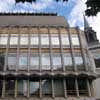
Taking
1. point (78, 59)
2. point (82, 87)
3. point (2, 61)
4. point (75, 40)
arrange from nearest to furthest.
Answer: point (82, 87) → point (2, 61) → point (78, 59) → point (75, 40)

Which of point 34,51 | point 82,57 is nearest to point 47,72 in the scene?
point 34,51

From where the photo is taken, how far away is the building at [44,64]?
26312mm

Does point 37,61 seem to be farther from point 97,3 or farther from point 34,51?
point 97,3

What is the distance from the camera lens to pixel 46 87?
26797mm

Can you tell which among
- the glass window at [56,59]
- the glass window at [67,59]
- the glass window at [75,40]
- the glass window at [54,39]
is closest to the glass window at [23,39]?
the glass window at [54,39]

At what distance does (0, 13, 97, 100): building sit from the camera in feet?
86.3

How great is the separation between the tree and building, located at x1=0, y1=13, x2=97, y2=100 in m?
20.5

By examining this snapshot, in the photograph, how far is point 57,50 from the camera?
29766mm

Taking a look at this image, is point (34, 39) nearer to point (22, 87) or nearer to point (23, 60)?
point (23, 60)

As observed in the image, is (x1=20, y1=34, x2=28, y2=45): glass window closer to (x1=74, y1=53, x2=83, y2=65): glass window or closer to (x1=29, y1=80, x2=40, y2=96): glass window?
(x1=29, y1=80, x2=40, y2=96): glass window

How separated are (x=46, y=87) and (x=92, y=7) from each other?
71.2 ft

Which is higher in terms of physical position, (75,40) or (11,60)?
(75,40)

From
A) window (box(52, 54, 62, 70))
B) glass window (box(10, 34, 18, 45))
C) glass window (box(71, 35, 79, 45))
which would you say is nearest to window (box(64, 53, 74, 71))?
window (box(52, 54, 62, 70))

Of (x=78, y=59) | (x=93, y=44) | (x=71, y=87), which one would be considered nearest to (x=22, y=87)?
(x=71, y=87)
